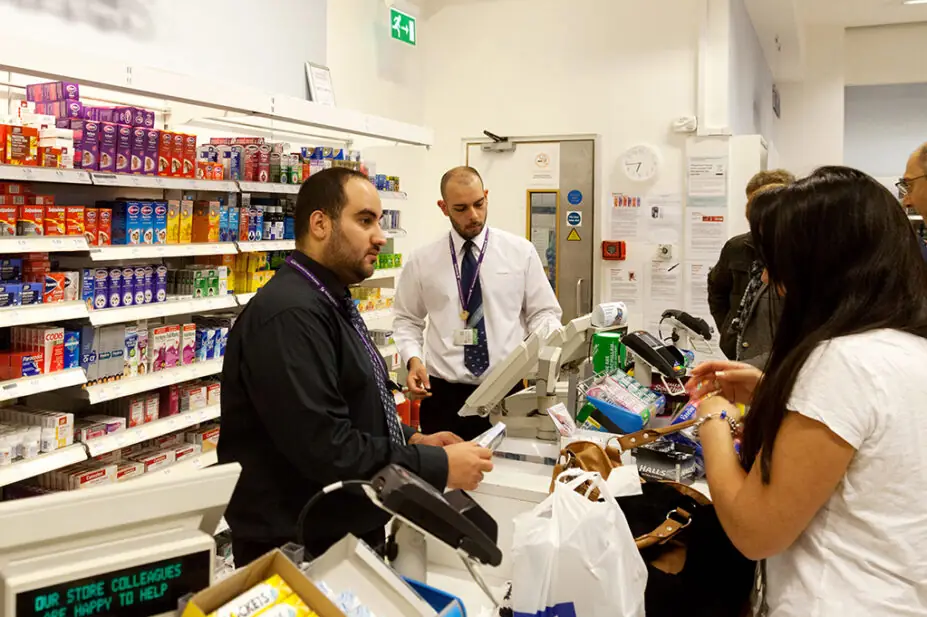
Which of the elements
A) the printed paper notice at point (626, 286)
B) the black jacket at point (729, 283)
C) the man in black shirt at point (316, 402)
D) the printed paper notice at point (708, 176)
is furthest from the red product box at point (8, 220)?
the printed paper notice at point (708, 176)

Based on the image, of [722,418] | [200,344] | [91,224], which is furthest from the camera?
[200,344]

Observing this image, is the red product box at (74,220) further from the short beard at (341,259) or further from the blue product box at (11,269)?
the short beard at (341,259)

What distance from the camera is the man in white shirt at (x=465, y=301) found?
344cm

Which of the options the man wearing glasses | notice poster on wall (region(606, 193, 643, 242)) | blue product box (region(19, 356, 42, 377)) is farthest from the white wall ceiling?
A: blue product box (region(19, 356, 42, 377))

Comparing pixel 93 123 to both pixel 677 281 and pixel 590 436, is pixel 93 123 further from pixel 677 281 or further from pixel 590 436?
pixel 677 281

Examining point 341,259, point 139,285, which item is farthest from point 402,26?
point 341,259

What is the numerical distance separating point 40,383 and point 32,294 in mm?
333

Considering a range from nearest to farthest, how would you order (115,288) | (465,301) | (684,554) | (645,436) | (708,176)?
(684,554) < (645,436) < (115,288) < (465,301) < (708,176)

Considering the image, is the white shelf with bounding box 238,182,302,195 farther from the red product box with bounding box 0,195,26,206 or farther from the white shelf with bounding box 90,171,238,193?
the red product box with bounding box 0,195,26,206

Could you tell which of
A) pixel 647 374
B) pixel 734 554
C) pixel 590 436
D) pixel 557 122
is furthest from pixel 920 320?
pixel 557 122

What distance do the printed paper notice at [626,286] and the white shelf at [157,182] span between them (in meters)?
3.51

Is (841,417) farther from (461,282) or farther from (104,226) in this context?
(104,226)

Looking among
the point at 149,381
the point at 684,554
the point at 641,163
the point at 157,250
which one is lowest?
the point at 684,554

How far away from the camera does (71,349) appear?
9.98 feet
